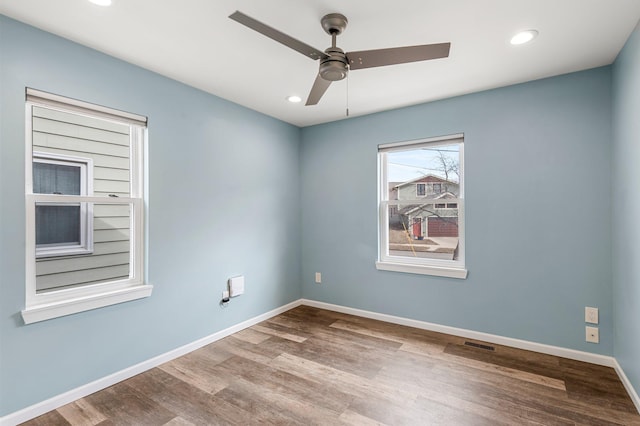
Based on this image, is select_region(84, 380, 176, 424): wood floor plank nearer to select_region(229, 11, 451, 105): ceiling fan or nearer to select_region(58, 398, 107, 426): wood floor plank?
select_region(58, 398, 107, 426): wood floor plank

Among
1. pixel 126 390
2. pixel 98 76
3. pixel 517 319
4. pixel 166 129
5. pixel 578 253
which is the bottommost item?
pixel 126 390

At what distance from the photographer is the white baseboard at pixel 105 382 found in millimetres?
1941

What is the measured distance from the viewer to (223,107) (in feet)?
10.8

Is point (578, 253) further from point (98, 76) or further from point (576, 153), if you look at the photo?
point (98, 76)

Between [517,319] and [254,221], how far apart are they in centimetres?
287

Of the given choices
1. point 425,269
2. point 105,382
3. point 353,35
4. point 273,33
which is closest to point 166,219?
point 105,382

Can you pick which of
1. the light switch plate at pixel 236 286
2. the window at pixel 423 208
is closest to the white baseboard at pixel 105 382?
the light switch plate at pixel 236 286

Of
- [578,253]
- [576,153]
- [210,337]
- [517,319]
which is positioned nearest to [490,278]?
[517,319]

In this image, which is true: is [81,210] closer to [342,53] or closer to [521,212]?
[342,53]

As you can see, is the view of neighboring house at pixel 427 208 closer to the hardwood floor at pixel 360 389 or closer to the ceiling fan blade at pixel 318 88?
the hardwood floor at pixel 360 389

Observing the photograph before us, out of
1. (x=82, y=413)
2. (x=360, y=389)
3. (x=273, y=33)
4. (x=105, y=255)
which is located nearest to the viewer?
(x=273, y=33)

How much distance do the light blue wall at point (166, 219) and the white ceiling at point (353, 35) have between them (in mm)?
235

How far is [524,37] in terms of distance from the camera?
7.00 feet

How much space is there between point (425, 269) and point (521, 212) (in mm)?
1072
